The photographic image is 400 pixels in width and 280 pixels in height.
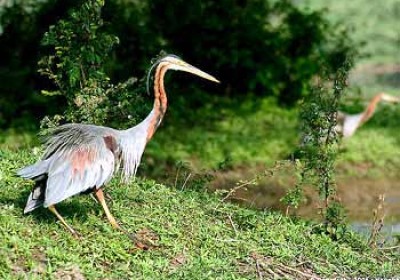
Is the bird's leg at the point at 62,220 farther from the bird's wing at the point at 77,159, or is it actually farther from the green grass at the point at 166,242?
the bird's wing at the point at 77,159

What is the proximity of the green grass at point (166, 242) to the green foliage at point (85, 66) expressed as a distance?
641 mm

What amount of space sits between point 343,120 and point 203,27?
11.7 ft

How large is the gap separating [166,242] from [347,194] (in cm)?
483

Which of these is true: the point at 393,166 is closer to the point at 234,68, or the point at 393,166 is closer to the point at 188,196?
the point at 234,68

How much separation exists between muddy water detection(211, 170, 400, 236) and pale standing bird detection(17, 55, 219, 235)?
3.40m

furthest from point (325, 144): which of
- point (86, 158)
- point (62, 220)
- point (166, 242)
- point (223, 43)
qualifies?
point (223, 43)

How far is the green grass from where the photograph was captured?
233 inches

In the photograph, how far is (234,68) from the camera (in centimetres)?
1419

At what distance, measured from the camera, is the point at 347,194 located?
10891mm

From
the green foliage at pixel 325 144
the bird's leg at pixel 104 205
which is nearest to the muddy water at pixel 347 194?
the green foliage at pixel 325 144

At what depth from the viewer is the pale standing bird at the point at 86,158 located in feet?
19.9

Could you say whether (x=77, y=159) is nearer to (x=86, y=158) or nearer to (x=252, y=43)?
(x=86, y=158)

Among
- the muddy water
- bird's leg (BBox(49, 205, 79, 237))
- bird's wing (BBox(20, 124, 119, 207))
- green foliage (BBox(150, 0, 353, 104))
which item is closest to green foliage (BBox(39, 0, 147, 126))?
bird's wing (BBox(20, 124, 119, 207))

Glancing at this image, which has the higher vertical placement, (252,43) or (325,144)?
(252,43)
